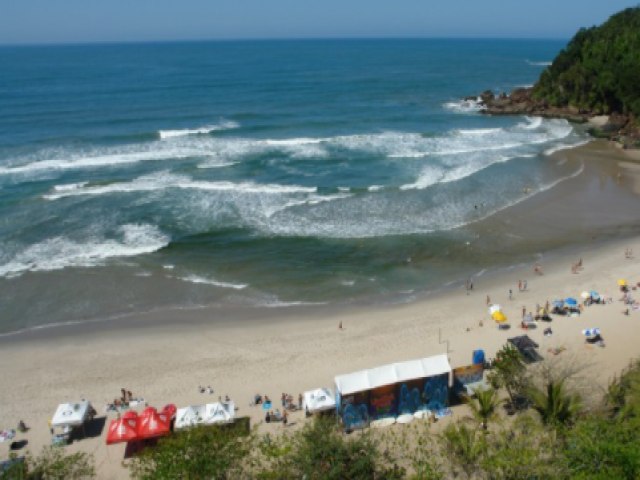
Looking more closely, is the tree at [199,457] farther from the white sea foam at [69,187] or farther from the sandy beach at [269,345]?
the white sea foam at [69,187]

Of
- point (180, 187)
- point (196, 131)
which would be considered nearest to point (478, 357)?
point (180, 187)

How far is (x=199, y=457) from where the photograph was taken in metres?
13.6

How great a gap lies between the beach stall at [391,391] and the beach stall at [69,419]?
9.01 metres

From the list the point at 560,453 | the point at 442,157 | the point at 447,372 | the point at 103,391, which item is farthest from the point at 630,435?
the point at 442,157

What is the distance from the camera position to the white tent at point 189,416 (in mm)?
18188

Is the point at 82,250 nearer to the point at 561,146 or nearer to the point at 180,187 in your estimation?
the point at 180,187

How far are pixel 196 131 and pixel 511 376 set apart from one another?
45211mm

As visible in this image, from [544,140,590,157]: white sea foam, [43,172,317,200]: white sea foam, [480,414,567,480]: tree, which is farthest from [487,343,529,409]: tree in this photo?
[544,140,590,157]: white sea foam

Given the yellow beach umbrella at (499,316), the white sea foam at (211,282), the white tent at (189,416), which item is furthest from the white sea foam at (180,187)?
the white tent at (189,416)

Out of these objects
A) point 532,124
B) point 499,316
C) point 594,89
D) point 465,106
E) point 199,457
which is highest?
point 594,89

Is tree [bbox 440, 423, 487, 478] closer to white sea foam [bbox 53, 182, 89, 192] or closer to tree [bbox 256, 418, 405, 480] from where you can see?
tree [bbox 256, 418, 405, 480]

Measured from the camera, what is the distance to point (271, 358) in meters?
23.2

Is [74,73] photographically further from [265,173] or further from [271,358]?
[271,358]

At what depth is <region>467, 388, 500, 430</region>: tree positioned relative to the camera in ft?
57.6
